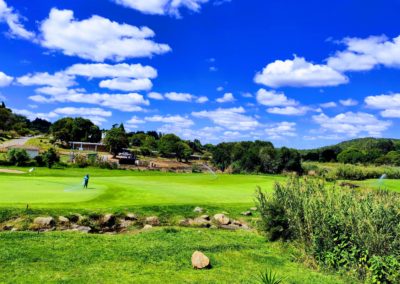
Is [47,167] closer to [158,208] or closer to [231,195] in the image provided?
[231,195]

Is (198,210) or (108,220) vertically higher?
(198,210)

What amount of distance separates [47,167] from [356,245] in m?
58.2

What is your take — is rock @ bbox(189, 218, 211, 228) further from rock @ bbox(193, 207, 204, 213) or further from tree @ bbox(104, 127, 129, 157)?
tree @ bbox(104, 127, 129, 157)

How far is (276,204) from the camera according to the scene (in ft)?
66.3

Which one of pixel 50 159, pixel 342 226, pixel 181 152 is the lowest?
pixel 342 226

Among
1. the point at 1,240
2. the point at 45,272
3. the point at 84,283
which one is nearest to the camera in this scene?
the point at 84,283

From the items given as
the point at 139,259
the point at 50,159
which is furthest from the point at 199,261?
the point at 50,159

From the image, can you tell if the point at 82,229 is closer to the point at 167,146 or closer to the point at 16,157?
the point at 16,157

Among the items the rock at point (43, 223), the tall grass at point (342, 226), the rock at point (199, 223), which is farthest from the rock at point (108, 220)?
the tall grass at point (342, 226)

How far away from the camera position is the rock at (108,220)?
884 inches

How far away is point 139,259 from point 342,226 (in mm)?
8198

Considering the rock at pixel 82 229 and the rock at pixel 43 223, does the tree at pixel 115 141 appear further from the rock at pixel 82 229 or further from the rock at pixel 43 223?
the rock at pixel 82 229

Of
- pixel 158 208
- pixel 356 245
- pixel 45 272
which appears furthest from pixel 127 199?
pixel 356 245

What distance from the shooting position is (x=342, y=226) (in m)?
16.1
